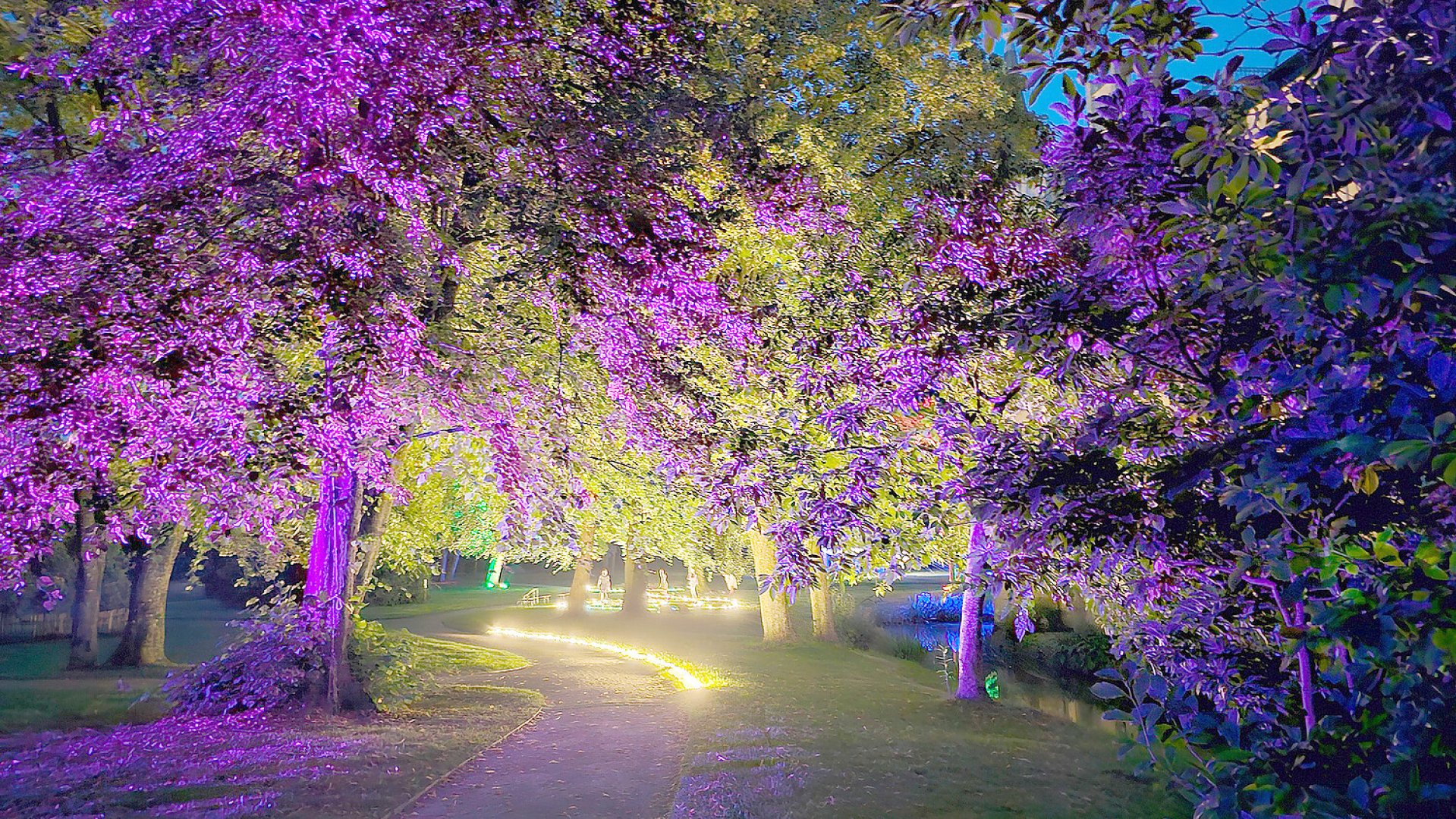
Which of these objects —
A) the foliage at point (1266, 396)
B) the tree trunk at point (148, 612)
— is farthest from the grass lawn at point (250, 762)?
the tree trunk at point (148, 612)

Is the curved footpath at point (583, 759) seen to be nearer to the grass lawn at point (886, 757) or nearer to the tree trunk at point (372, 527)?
the grass lawn at point (886, 757)

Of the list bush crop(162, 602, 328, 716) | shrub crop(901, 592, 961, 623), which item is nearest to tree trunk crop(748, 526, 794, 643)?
shrub crop(901, 592, 961, 623)

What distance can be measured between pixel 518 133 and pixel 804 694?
11699mm

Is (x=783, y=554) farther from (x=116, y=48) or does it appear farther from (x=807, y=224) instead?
(x=116, y=48)

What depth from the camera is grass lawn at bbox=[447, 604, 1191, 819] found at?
9.47m

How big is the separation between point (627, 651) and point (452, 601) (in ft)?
88.5

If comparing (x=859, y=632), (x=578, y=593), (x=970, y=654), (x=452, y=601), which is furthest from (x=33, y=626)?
(x=970, y=654)

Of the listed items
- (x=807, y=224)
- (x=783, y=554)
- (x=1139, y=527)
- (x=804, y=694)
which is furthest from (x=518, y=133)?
(x=804, y=694)

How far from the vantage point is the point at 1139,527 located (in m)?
4.05

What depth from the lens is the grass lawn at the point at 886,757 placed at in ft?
31.1

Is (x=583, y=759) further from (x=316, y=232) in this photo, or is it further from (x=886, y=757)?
(x=316, y=232)

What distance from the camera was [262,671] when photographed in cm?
1328

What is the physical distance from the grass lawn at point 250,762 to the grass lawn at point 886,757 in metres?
3.33

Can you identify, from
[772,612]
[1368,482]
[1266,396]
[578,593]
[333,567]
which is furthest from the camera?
[578,593]
